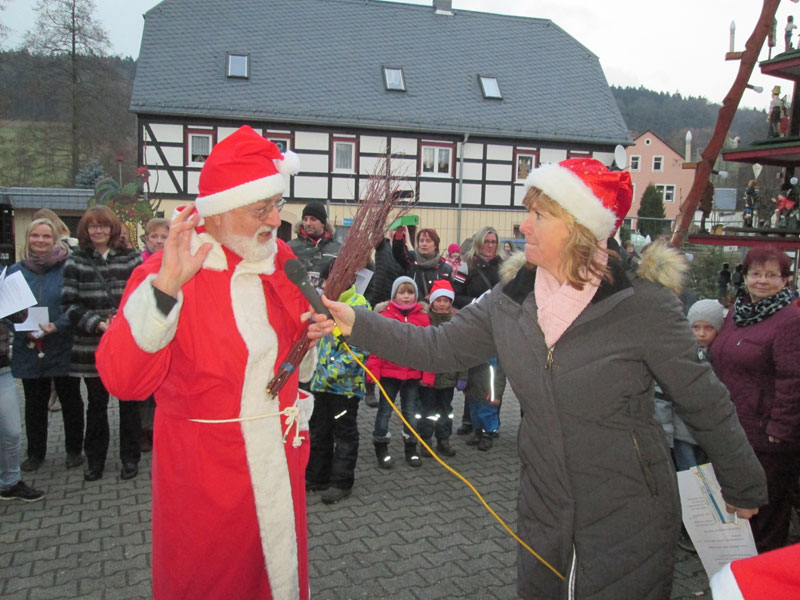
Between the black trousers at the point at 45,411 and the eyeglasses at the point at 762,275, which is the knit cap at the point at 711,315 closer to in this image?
the eyeglasses at the point at 762,275

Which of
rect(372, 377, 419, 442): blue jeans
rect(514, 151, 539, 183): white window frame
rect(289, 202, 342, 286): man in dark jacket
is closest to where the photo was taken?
rect(289, 202, 342, 286): man in dark jacket

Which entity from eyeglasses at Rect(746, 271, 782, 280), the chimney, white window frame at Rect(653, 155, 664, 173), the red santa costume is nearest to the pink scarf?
the red santa costume

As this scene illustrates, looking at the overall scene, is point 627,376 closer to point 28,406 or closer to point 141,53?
point 28,406

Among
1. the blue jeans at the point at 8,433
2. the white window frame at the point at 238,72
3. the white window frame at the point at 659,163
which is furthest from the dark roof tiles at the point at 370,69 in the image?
the white window frame at the point at 659,163

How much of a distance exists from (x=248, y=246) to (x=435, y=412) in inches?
152

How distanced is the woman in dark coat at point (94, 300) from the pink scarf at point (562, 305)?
3764mm

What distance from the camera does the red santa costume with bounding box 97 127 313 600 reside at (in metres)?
2.07

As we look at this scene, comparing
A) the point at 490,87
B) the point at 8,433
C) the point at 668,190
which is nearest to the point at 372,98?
the point at 490,87

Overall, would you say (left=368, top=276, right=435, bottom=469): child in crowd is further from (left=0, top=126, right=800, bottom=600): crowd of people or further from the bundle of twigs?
(left=0, top=126, right=800, bottom=600): crowd of people

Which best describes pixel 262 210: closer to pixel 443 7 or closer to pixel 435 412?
pixel 435 412

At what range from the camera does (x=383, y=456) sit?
5.34 metres

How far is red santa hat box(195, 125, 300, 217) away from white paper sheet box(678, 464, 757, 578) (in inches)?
77.1

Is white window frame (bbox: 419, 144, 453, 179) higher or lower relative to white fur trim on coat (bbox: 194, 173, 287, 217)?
higher

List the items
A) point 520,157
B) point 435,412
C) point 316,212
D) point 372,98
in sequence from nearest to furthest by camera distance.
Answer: point 316,212 < point 435,412 < point 372,98 < point 520,157
